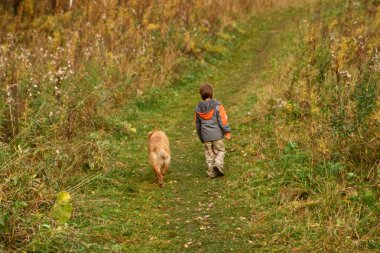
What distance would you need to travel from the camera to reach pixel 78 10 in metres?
16.2

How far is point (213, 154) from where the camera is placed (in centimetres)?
877

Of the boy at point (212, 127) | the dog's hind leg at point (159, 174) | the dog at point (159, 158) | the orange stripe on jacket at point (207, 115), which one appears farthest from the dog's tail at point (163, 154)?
the orange stripe on jacket at point (207, 115)

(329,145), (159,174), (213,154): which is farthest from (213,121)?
(329,145)

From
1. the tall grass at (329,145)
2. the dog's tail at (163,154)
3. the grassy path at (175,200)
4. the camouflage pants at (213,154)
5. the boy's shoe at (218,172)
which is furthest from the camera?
the camouflage pants at (213,154)

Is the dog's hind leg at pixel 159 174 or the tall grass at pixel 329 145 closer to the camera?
the tall grass at pixel 329 145

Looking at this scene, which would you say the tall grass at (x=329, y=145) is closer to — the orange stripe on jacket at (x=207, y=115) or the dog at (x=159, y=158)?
the orange stripe on jacket at (x=207, y=115)

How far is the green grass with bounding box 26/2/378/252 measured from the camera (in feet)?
19.7

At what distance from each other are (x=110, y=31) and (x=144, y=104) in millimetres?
3023

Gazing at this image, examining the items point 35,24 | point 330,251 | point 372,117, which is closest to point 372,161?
point 372,117

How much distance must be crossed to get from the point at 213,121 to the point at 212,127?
10 cm

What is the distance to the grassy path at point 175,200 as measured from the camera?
20.1 ft

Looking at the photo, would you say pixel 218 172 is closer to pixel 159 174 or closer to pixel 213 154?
pixel 213 154

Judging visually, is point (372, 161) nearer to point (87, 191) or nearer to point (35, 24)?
point (87, 191)

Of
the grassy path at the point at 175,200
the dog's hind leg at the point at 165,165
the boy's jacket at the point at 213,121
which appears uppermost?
the boy's jacket at the point at 213,121
